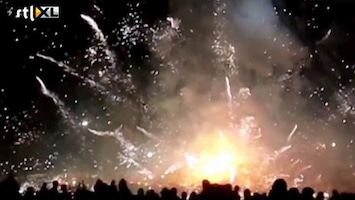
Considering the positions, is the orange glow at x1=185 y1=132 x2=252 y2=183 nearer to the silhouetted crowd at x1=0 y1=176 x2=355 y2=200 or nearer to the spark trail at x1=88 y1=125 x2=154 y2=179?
the spark trail at x1=88 y1=125 x2=154 y2=179

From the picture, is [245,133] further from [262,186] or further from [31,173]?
[31,173]

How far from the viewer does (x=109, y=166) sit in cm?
2669

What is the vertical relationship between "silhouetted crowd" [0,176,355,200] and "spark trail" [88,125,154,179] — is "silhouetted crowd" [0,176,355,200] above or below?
below

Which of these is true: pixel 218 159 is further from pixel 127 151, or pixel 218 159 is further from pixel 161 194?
pixel 161 194

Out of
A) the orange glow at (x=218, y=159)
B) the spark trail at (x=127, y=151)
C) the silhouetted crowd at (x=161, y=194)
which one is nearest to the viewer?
the silhouetted crowd at (x=161, y=194)

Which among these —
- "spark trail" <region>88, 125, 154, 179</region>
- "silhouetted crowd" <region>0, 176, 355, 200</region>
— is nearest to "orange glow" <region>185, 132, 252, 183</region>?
"spark trail" <region>88, 125, 154, 179</region>

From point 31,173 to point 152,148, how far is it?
6.75 meters

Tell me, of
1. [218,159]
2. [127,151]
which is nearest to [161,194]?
[218,159]

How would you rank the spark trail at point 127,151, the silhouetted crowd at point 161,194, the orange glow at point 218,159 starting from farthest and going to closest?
the spark trail at point 127,151
the orange glow at point 218,159
the silhouetted crowd at point 161,194

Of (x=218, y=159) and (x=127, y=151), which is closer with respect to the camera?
(x=218, y=159)

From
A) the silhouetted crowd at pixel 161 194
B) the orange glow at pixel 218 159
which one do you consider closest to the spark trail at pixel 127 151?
the orange glow at pixel 218 159

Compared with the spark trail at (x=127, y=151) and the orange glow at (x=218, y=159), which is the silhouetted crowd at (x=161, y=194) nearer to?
the orange glow at (x=218, y=159)

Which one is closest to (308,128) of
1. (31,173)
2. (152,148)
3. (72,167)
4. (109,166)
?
(152,148)

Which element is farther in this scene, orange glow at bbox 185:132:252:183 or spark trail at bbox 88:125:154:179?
spark trail at bbox 88:125:154:179
